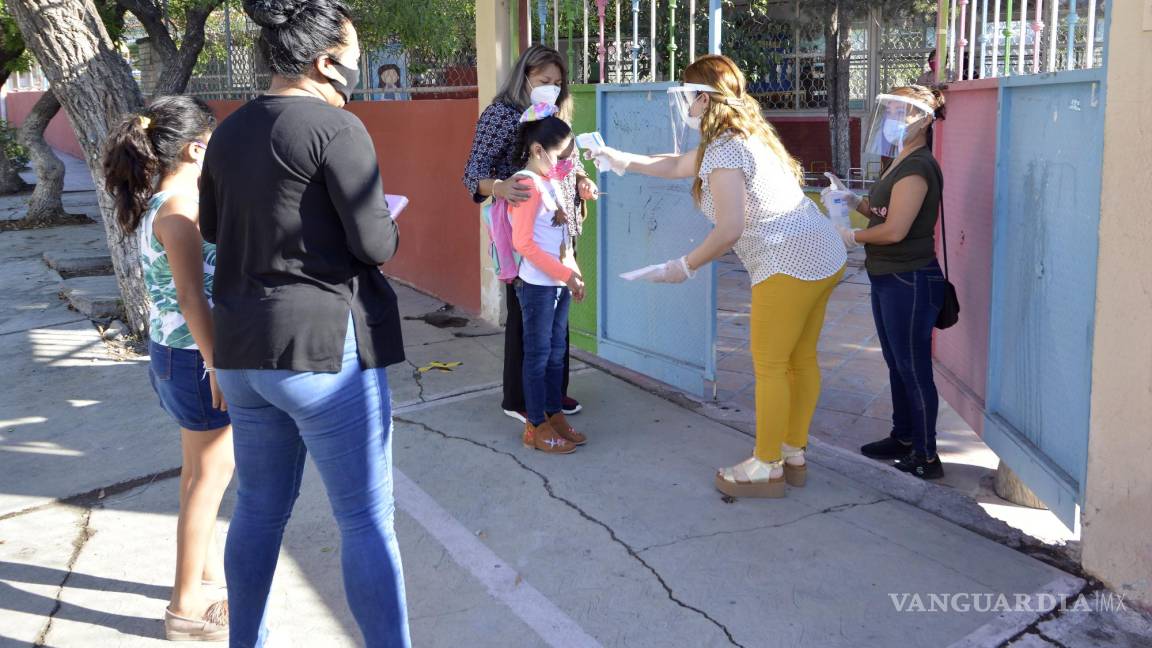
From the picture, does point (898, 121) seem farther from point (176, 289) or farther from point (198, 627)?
point (198, 627)

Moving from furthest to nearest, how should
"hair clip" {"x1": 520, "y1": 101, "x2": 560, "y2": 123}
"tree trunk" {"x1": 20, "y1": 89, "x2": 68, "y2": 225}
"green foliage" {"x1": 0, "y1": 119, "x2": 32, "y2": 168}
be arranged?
"green foliage" {"x1": 0, "y1": 119, "x2": 32, "y2": 168} < "tree trunk" {"x1": 20, "y1": 89, "x2": 68, "y2": 225} < "hair clip" {"x1": 520, "y1": 101, "x2": 560, "y2": 123}

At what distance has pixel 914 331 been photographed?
13.4ft

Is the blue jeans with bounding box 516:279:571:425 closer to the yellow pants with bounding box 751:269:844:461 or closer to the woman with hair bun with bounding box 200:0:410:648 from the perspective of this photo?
the yellow pants with bounding box 751:269:844:461

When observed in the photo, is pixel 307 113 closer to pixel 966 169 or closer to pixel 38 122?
pixel 966 169

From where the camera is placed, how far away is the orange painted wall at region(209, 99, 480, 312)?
703 cm

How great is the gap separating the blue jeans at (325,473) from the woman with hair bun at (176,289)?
0.32 meters

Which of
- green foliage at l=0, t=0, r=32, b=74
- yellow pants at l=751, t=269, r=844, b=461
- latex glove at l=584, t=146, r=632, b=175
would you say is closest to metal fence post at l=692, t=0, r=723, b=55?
latex glove at l=584, t=146, r=632, b=175

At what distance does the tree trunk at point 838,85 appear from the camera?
495 inches

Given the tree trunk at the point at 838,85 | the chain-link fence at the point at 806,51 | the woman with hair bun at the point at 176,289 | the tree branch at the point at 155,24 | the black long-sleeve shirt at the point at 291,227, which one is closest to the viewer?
the black long-sleeve shirt at the point at 291,227

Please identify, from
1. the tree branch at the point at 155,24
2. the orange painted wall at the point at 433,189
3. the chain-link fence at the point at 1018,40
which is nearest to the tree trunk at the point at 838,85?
the orange painted wall at the point at 433,189

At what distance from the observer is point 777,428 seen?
384 centimetres

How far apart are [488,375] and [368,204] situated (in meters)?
3.43

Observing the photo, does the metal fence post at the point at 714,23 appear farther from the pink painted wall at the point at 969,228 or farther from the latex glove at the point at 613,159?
the pink painted wall at the point at 969,228

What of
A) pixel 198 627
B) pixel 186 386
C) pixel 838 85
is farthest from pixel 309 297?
pixel 838 85
